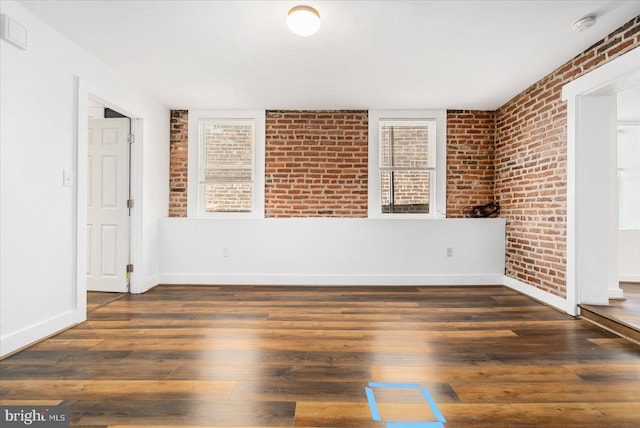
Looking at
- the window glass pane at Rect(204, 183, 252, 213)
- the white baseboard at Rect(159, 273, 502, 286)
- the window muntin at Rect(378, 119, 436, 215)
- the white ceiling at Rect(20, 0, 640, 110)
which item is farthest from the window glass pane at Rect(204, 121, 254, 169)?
the window muntin at Rect(378, 119, 436, 215)

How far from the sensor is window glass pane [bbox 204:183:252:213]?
16.5 ft

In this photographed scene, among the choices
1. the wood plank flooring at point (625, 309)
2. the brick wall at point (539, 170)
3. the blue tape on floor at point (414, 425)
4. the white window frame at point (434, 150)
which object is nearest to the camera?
the blue tape on floor at point (414, 425)

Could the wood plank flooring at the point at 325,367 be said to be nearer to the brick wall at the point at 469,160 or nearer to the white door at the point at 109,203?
the white door at the point at 109,203

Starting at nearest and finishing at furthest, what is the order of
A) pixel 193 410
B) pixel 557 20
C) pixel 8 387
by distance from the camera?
pixel 193 410 < pixel 8 387 < pixel 557 20

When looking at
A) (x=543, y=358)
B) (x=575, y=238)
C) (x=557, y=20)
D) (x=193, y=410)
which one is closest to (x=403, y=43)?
(x=557, y=20)

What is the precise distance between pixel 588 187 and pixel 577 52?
4.44 ft

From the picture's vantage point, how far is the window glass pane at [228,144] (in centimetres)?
503

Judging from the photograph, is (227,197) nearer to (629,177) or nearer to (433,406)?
(433,406)

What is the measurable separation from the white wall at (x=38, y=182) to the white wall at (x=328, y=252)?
5.59 ft

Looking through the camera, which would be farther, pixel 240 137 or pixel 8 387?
pixel 240 137

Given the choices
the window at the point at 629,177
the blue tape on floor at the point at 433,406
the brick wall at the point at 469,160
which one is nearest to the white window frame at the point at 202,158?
the brick wall at the point at 469,160

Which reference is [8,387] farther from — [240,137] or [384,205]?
[384,205]

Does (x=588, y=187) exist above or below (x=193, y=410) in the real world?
above

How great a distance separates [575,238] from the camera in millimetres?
3344
